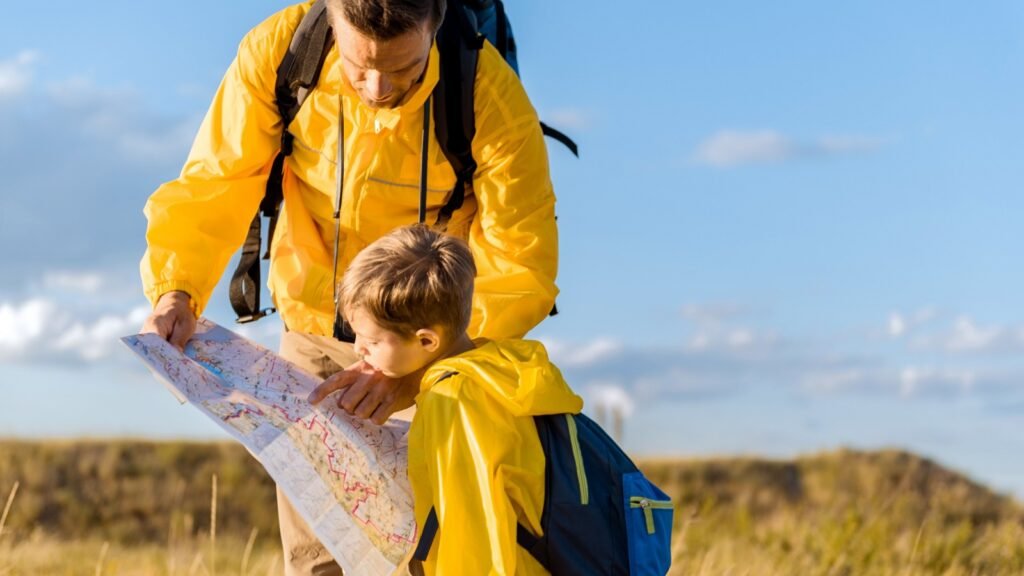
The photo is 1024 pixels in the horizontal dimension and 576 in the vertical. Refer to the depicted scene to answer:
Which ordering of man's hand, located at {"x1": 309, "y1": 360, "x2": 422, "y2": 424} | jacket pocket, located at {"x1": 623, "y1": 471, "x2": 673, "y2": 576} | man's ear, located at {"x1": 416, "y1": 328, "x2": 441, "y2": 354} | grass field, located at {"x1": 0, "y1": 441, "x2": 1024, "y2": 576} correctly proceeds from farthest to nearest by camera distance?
grass field, located at {"x1": 0, "y1": 441, "x2": 1024, "y2": 576} → man's hand, located at {"x1": 309, "y1": 360, "x2": 422, "y2": 424} → man's ear, located at {"x1": 416, "y1": 328, "x2": 441, "y2": 354} → jacket pocket, located at {"x1": 623, "y1": 471, "x2": 673, "y2": 576}

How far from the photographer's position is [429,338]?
3.03m

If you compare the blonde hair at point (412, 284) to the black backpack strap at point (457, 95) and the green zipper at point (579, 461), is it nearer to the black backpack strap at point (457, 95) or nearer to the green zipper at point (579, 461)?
the green zipper at point (579, 461)

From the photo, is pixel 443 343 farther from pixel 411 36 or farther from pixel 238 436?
pixel 411 36

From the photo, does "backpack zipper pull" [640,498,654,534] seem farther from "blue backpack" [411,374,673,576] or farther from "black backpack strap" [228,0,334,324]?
"black backpack strap" [228,0,334,324]

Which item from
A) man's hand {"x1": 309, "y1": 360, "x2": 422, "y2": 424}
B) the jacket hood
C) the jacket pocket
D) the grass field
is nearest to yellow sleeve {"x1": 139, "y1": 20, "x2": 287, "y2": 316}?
man's hand {"x1": 309, "y1": 360, "x2": 422, "y2": 424}

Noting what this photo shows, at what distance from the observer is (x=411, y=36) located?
3287 mm

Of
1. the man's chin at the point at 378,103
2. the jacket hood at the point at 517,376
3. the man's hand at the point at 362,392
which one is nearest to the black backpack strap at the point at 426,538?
the jacket hood at the point at 517,376

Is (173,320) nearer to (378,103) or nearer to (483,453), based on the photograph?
(378,103)

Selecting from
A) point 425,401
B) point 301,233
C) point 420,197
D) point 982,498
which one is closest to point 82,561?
point 301,233

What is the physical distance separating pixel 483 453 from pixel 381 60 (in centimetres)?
125

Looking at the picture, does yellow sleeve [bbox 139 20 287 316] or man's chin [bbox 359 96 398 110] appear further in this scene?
yellow sleeve [bbox 139 20 287 316]

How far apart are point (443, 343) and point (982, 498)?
32.0 feet

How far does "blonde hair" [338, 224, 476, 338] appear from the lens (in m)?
2.97

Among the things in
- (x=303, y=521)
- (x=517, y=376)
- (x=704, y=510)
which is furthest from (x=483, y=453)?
(x=704, y=510)
